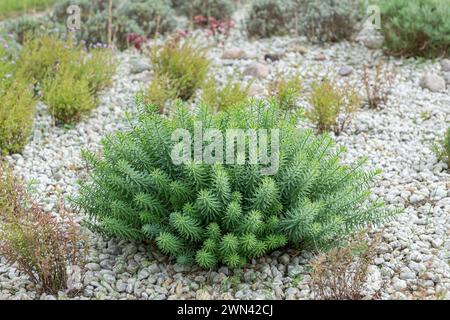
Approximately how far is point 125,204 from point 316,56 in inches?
159

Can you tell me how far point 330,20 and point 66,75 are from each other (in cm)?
328

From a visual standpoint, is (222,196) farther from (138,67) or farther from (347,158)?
(138,67)

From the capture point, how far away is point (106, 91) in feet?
20.2

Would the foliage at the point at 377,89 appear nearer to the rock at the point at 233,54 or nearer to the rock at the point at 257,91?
the rock at the point at 257,91

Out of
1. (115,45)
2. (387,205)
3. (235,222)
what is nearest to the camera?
(235,222)

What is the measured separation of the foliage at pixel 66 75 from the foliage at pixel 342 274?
275 centimetres

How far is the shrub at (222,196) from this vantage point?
3.30m

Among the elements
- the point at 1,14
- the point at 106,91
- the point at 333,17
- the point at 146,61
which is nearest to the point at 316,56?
the point at 333,17

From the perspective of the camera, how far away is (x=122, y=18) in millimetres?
7469

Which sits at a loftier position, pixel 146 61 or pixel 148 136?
pixel 148 136

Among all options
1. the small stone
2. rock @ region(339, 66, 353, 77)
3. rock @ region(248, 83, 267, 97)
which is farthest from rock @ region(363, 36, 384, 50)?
the small stone

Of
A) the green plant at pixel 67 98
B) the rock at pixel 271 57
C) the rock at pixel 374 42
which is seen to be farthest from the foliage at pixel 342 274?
the rock at pixel 374 42

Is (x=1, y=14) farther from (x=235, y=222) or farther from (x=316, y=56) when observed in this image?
(x=235, y=222)
